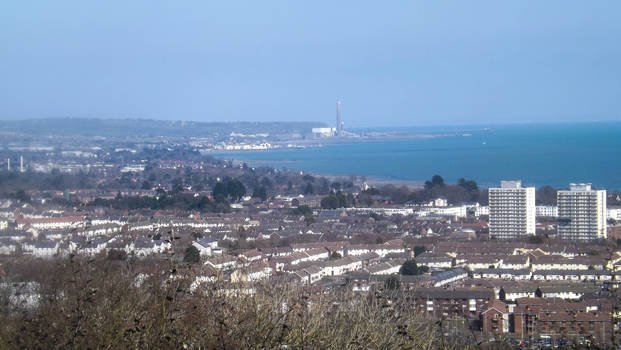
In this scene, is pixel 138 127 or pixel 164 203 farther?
A: pixel 138 127

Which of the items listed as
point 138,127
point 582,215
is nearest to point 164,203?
point 582,215

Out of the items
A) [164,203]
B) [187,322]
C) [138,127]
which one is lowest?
[164,203]

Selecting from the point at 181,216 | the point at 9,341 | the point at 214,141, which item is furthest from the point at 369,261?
the point at 214,141

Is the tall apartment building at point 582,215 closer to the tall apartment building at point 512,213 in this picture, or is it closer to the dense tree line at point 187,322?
the tall apartment building at point 512,213

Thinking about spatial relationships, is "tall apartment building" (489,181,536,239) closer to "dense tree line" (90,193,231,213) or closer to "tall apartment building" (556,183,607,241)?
"tall apartment building" (556,183,607,241)

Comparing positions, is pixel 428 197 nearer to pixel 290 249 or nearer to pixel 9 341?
pixel 290 249

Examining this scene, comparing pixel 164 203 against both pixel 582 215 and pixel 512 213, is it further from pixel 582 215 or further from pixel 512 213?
pixel 582 215
